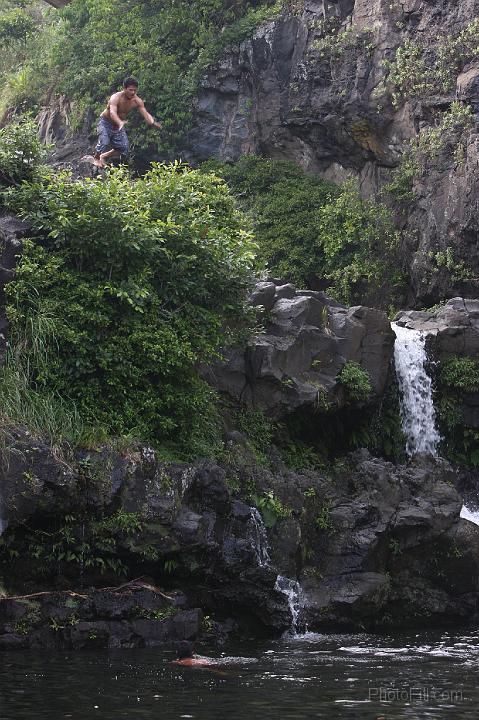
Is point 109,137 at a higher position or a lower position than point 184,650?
higher

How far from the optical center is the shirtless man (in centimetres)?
1842

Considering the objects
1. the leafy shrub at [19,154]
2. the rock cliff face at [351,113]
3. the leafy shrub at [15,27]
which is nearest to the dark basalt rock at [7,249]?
the leafy shrub at [19,154]

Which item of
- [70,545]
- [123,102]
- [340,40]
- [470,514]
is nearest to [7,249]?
[70,545]

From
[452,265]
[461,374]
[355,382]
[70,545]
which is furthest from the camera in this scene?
[452,265]

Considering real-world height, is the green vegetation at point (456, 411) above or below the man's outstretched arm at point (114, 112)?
below

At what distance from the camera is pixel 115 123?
18875 mm

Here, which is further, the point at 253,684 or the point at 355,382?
the point at 355,382

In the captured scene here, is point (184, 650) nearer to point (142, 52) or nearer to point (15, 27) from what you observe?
point (142, 52)

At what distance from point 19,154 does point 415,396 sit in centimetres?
898

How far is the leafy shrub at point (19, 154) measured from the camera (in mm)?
13688

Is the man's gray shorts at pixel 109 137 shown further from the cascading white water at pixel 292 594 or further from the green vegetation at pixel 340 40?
the cascading white water at pixel 292 594

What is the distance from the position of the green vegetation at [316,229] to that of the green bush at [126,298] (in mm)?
10424

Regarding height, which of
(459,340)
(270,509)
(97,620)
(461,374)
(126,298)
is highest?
(126,298)

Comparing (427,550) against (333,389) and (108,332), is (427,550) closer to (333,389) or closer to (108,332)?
(333,389)
